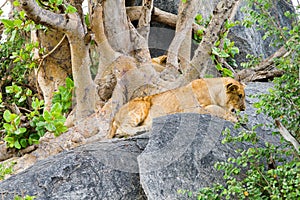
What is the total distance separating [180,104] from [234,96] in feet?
2.50

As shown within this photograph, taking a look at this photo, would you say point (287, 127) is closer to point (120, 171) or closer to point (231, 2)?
point (120, 171)

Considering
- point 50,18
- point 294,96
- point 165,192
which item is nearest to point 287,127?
point 294,96

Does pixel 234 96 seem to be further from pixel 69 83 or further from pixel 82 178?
pixel 82 178

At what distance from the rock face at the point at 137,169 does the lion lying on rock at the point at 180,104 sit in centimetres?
85

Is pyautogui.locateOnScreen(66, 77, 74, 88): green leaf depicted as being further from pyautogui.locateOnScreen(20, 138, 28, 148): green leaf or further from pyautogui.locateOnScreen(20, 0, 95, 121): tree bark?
pyautogui.locateOnScreen(20, 138, 28, 148): green leaf

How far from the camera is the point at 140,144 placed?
5.26 m

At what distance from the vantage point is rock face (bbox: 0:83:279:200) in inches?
174

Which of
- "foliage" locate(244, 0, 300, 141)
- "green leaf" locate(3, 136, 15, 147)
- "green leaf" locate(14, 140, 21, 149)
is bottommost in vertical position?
"green leaf" locate(14, 140, 21, 149)

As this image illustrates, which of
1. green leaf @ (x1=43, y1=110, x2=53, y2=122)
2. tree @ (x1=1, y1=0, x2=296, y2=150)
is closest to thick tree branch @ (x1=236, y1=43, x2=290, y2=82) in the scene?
tree @ (x1=1, y1=0, x2=296, y2=150)

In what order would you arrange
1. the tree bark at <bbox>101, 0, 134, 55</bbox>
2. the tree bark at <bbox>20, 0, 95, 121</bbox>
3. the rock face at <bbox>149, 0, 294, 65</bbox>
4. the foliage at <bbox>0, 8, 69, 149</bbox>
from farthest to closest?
the rock face at <bbox>149, 0, 294, 65</bbox>, the tree bark at <bbox>101, 0, 134, 55</bbox>, the foliage at <bbox>0, 8, 69, 149</bbox>, the tree bark at <bbox>20, 0, 95, 121</bbox>

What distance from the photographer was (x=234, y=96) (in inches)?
251

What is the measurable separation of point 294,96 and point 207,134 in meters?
1.03

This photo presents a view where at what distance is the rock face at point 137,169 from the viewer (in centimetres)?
441

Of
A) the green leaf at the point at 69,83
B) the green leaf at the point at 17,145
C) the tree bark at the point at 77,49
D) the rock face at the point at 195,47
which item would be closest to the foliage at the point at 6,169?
the green leaf at the point at 17,145
